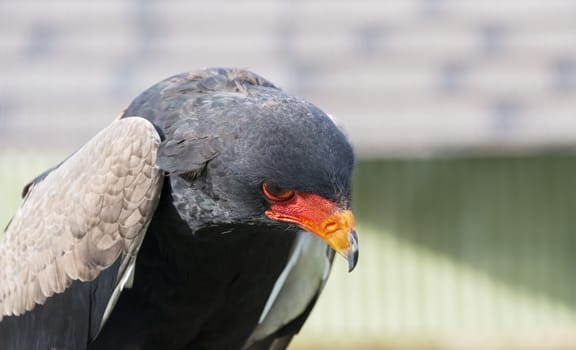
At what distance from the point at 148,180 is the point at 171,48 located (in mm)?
4413

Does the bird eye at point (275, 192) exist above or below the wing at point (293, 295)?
above

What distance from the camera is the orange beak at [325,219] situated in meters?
3.88

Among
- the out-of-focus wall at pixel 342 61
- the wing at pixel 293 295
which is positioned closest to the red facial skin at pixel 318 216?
the wing at pixel 293 295

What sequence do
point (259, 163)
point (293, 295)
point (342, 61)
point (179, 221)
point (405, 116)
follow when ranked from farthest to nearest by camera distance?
1. point (342, 61)
2. point (405, 116)
3. point (293, 295)
4. point (179, 221)
5. point (259, 163)

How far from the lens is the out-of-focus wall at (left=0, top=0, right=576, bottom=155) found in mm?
8297

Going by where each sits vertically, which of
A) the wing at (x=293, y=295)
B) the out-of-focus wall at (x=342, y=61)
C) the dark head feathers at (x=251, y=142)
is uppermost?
the out-of-focus wall at (x=342, y=61)

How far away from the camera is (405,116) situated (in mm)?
8281

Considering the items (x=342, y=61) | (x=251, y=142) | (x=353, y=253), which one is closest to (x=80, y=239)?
(x=251, y=142)

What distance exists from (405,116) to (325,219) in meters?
4.46

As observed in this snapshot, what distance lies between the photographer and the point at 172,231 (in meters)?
4.38

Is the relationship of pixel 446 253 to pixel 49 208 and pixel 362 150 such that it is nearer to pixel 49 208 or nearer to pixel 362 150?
pixel 362 150

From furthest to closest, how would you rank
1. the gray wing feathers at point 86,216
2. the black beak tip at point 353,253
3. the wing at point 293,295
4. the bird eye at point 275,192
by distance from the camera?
the wing at point 293,295
the gray wing feathers at point 86,216
the bird eye at point 275,192
the black beak tip at point 353,253

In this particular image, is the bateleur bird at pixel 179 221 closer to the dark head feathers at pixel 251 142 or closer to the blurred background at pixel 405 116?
the dark head feathers at pixel 251 142

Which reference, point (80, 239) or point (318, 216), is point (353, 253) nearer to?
point (318, 216)
